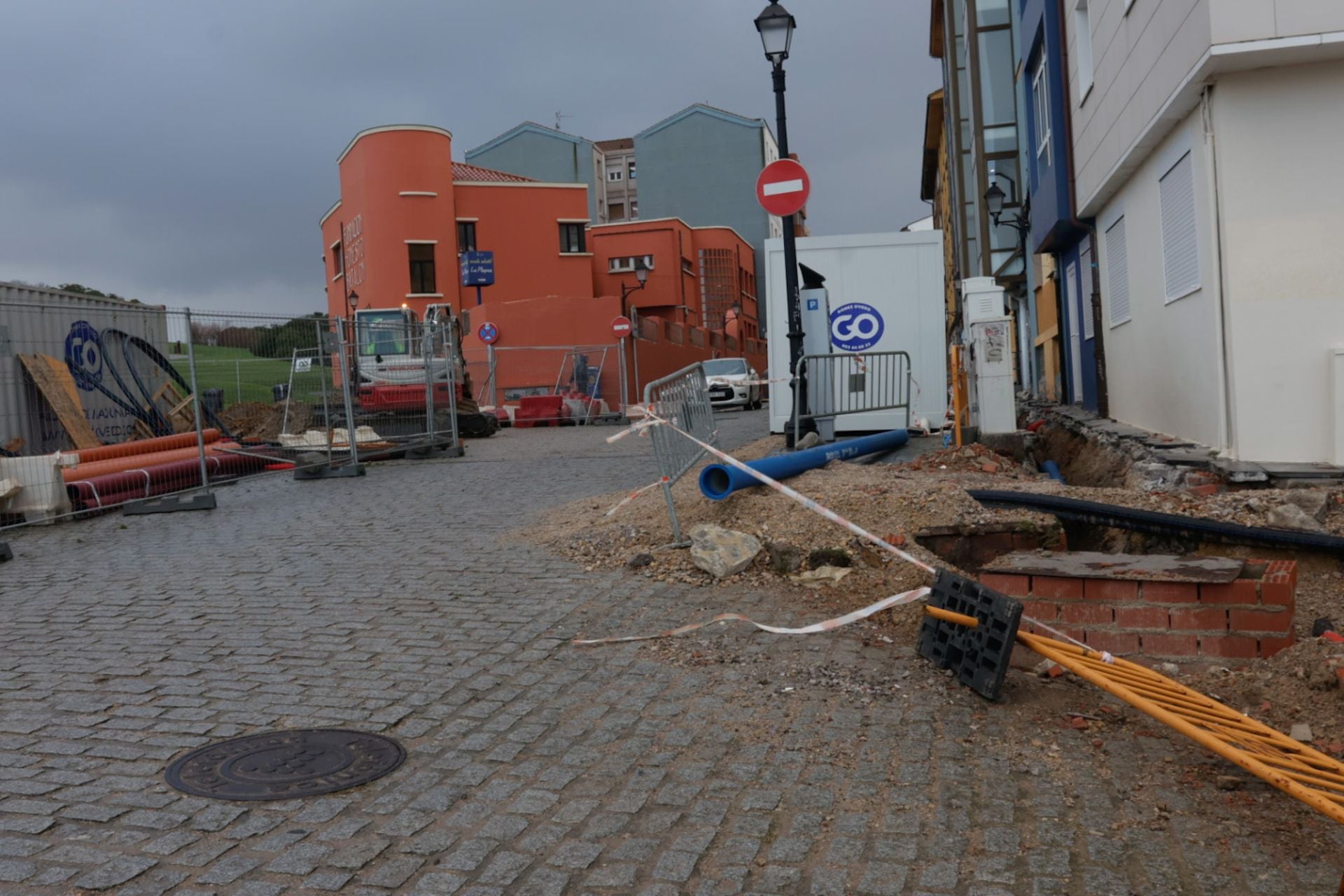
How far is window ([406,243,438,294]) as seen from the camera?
45.7 metres

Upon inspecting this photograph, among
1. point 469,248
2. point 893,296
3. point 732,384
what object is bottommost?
point 732,384

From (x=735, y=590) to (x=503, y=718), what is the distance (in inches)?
92.2

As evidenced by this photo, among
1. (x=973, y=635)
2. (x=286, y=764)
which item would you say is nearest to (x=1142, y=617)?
(x=973, y=635)

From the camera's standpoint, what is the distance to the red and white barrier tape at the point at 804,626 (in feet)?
18.3

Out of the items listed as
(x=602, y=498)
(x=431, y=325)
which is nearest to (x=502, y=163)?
(x=431, y=325)

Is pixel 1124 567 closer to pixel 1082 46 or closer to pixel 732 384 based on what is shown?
pixel 1082 46

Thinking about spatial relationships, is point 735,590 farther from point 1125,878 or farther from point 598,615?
point 1125,878

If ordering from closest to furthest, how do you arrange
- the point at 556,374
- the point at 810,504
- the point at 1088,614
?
the point at 1088,614 < the point at 810,504 < the point at 556,374

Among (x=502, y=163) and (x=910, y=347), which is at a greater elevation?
(x=502, y=163)

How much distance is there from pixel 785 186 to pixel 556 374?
24.1m

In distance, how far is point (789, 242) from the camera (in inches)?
503

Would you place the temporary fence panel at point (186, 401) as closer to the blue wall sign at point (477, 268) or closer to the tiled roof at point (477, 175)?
the blue wall sign at point (477, 268)

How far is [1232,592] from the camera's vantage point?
5.00 metres

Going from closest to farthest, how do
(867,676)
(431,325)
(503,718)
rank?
(503,718)
(867,676)
(431,325)
